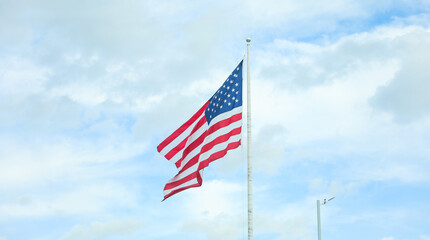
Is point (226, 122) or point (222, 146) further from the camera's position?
point (226, 122)

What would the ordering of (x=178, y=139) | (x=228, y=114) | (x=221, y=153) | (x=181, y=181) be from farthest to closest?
(x=178, y=139) < (x=181, y=181) < (x=228, y=114) < (x=221, y=153)

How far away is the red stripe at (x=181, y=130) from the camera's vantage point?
2586 cm

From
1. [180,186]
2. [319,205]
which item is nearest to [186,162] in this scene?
[180,186]

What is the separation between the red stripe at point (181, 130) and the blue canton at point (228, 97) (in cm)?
51

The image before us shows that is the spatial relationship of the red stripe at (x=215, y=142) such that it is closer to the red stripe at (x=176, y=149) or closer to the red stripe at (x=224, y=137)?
the red stripe at (x=224, y=137)

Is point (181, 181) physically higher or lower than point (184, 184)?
higher

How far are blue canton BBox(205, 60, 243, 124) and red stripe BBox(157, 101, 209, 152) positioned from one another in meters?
0.51

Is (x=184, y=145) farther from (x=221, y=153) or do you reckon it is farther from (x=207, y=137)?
(x=221, y=153)

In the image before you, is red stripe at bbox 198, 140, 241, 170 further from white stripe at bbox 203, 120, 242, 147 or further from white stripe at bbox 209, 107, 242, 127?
white stripe at bbox 209, 107, 242, 127

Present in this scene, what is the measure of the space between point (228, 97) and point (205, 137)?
1813 mm

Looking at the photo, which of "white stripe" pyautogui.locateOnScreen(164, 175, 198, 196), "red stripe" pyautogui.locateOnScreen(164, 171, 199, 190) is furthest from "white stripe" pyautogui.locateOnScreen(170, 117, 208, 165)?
"white stripe" pyautogui.locateOnScreen(164, 175, 198, 196)

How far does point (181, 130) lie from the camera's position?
2609cm

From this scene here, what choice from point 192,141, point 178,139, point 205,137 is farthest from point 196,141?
point 178,139

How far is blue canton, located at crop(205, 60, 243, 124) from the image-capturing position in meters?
24.9
